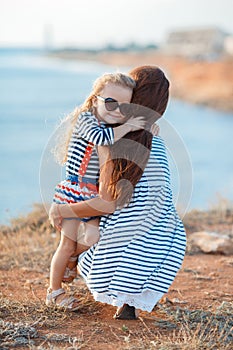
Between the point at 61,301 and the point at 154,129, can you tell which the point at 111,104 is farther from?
the point at 61,301

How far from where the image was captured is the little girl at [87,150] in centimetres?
376

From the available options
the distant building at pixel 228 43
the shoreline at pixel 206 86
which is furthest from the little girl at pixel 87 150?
the distant building at pixel 228 43

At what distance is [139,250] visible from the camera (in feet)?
12.6

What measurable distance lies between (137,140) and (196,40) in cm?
10947

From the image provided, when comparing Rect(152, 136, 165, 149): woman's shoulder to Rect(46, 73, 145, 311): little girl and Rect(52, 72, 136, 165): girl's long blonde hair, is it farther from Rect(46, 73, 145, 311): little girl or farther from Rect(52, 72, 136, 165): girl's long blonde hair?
Rect(52, 72, 136, 165): girl's long blonde hair

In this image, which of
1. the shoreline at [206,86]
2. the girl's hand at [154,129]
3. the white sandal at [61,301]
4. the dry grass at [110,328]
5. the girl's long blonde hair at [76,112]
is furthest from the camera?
the shoreline at [206,86]

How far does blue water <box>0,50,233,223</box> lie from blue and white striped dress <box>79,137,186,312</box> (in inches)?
17.8

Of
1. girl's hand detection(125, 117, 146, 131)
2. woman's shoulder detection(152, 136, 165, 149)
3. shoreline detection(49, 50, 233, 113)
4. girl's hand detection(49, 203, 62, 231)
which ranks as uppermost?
girl's hand detection(125, 117, 146, 131)

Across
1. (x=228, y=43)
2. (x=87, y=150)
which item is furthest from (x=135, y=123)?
(x=228, y=43)

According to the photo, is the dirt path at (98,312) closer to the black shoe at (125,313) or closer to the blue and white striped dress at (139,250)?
the black shoe at (125,313)

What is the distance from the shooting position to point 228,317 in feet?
13.2

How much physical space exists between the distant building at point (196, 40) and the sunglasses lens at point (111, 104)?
9831 centimetres

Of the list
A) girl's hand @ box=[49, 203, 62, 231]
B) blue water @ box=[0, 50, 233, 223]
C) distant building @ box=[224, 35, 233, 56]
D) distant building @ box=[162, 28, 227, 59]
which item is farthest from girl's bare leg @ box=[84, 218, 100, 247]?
distant building @ box=[162, 28, 227, 59]

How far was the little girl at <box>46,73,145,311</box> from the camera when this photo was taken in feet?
12.3
